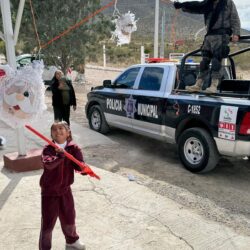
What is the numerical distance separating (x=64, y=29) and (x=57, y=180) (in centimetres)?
1196

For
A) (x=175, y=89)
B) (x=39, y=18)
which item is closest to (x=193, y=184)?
(x=175, y=89)

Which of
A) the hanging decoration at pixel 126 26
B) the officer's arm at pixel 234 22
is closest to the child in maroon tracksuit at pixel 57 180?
the officer's arm at pixel 234 22

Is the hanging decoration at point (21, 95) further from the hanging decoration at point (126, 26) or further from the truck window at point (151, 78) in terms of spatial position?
the hanging decoration at point (126, 26)

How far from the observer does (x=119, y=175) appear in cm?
539

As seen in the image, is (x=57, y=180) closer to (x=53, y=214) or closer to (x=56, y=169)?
(x=56, y=169)

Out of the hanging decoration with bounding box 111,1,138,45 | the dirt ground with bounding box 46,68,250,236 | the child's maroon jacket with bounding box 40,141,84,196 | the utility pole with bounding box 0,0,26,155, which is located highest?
the hanging decoration with bounding box 111,1,138,45

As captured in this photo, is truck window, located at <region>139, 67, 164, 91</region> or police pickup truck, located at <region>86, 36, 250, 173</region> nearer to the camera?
police pickup truck, located at <region>86, 36, 250, 173</region>

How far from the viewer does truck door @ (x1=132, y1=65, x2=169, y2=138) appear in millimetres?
6238

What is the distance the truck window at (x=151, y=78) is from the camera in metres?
6.41

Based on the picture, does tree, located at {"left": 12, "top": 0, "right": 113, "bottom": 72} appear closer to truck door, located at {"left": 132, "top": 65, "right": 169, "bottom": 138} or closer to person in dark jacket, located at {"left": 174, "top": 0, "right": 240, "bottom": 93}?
truck door, located at {"left": 132, "top": 65, "right": 169, "bottom": 138}

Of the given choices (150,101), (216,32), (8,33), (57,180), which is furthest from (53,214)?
(216,32)

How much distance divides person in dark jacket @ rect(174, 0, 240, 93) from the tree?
29.9 feet

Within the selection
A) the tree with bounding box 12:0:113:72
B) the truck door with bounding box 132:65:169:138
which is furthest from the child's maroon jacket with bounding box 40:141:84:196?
the tree with bounding box 12:0:113:72

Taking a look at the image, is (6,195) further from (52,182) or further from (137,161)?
(137,161)
